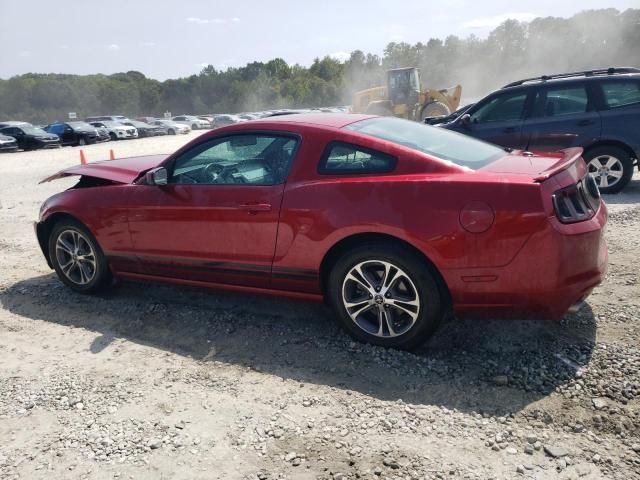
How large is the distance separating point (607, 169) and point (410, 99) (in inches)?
680

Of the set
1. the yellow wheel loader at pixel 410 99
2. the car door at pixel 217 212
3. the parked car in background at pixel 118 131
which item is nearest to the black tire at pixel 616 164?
the car door at pixel 217 212

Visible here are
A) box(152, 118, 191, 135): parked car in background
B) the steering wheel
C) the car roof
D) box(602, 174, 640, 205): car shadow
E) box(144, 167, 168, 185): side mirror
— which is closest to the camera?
the car roof

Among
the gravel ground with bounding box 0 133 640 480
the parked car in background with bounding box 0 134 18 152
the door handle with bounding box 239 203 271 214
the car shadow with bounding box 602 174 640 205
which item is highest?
the door handle with bounding box 239 203 271 214

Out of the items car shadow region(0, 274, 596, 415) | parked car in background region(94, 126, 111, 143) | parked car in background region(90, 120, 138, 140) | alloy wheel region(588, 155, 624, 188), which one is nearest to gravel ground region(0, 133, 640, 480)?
car shadow region(0, 274, 596, 415)

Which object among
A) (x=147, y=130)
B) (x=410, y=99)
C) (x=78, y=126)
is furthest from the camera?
(x=147, y=130)

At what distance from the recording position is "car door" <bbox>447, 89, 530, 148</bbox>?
8.00m

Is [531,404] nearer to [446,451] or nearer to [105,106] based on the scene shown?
[446,451]

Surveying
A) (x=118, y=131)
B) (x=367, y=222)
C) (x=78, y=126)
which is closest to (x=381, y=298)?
(x=367, y=222)

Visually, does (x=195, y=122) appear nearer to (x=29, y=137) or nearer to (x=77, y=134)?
(x=77, y=134)

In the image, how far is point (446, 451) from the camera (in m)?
2.50

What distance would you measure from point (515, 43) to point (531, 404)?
8649cm

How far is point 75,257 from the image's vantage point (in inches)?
188

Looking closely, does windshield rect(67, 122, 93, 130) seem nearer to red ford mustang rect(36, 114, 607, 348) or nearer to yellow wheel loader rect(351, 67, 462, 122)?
yellow wheel loader rect(351, 67, 462, 122)

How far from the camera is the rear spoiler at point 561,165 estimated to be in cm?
→ 301
